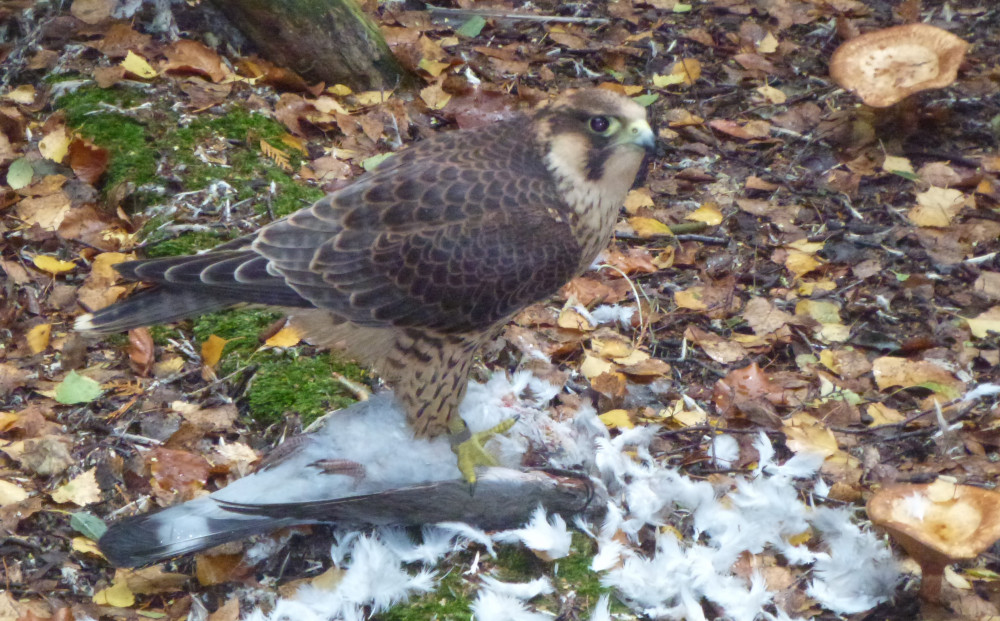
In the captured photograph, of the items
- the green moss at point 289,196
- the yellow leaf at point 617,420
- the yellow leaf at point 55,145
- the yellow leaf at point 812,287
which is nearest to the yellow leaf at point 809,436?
the yellow leaf at point 617,420

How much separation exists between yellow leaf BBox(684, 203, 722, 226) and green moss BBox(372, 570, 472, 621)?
2.60 metres

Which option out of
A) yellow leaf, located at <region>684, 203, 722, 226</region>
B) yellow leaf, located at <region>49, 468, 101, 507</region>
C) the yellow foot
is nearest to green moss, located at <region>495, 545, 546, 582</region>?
the yellow foot

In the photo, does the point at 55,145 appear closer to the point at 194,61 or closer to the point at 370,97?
the point at 194,61

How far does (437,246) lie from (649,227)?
2163mm

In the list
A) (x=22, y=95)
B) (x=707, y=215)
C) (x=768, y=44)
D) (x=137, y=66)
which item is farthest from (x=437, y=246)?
(x=768, y=44)

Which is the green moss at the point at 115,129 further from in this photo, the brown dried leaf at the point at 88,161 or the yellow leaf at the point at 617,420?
the yellow leaf at the point at 617,420

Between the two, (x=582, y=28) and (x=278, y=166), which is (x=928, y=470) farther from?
(x=582, y=28)

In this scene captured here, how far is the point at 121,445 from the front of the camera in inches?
139

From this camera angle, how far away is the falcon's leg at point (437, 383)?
3.29 meters

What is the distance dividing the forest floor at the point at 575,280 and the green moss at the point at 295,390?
1 cm

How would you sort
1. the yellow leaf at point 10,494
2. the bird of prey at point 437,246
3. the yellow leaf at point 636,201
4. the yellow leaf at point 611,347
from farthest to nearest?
1. the yellow leaf at point 636,201
2. the yellow leaf at point 611,347
3. the yellow leaf at point 10,494
4. the bird of prey at point 437,246

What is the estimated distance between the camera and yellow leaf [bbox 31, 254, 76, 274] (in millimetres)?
4246

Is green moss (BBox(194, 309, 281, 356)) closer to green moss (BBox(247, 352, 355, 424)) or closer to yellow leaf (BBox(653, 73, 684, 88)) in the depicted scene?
green moss (BBox(247, 352, 355, 424))

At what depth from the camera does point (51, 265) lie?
425cm
